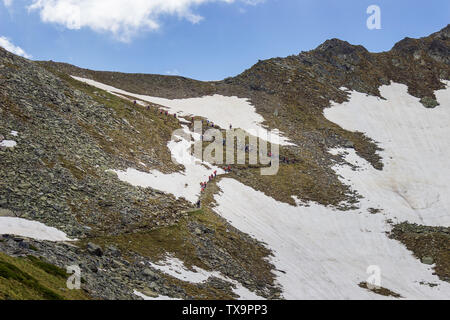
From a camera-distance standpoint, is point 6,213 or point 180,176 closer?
point 6,213

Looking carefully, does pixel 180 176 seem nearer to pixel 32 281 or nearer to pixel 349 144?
pixel 32 281

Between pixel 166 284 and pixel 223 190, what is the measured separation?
22.2m

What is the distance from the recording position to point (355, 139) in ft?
224

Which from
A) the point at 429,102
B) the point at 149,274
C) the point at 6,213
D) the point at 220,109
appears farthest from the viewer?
the point at 429,102

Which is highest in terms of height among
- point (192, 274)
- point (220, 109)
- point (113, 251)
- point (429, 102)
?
point (429, 102)

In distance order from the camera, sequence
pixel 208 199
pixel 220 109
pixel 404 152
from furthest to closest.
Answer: pixel 220 109, pixel 404 152, pixel 208 199

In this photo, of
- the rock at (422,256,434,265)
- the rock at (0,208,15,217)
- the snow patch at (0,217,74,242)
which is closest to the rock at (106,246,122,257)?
the snow patch at (0,217,74,242)

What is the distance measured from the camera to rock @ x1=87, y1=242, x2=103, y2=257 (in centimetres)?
2253

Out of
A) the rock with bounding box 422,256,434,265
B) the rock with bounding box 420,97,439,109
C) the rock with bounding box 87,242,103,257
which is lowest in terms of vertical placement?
the rock with bounding box 422,256,434,265

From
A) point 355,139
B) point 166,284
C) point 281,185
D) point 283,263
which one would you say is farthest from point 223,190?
point 355,139

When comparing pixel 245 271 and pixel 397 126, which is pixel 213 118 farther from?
pixel 245 271

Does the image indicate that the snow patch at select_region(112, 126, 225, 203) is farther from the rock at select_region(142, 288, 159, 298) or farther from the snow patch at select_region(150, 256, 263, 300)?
the rock at select_region(142, 288, 159, 298)

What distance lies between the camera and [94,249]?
22.6m

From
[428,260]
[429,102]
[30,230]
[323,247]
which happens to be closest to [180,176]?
[323,247]
